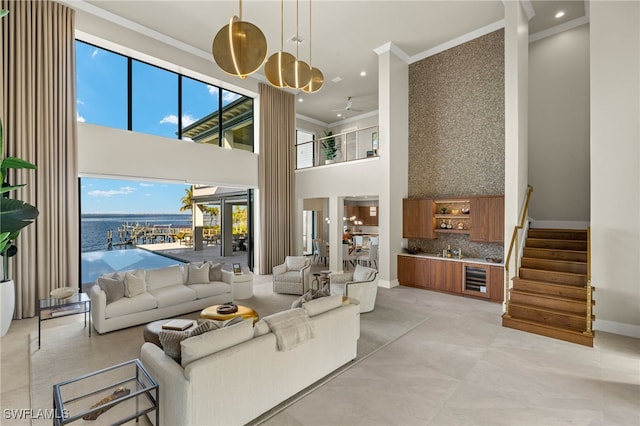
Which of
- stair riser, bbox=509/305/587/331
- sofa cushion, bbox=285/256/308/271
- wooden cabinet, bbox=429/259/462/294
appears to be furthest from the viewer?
sofa cushion, bbox=285/256/308/271

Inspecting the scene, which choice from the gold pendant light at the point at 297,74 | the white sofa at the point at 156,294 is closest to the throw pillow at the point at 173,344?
the white sofa at the point at 156,294

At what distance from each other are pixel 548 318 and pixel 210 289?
5.75 meters

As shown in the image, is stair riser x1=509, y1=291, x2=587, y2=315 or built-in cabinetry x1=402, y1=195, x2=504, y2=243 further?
built-in cabinetry x1=402, y1=195, x2=504, y2=243

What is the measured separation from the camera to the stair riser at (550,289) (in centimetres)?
470

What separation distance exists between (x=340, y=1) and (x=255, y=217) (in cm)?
595

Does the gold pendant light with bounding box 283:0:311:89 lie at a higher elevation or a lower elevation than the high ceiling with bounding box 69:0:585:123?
lower

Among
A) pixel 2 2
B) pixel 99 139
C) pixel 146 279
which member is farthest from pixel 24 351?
pixel 2 2

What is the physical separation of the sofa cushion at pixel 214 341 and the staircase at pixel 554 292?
4.37m

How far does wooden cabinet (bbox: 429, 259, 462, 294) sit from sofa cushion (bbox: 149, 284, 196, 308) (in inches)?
207

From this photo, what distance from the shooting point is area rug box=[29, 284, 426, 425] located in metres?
3.16

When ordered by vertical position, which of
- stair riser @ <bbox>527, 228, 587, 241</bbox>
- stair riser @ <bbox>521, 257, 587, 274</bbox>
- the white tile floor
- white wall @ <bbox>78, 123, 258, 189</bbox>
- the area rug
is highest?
white wall @ <bbox>78, 123, 258, 189</bbox>

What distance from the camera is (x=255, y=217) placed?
914 centimetres

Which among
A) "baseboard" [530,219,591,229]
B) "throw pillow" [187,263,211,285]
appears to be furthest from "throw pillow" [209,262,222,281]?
"baseboard" [530,219,591,229]

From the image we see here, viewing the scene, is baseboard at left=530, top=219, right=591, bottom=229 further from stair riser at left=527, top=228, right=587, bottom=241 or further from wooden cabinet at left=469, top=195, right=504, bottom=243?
wooden cabinet at left=469, top=195, right=504, bottom=243
